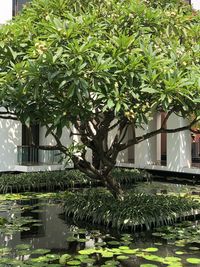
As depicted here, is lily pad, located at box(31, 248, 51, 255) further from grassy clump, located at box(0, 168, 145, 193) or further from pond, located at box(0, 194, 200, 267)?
grassy clump, located at box(0, 168, 145, 193)

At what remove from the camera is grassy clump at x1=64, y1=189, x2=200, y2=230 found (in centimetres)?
735

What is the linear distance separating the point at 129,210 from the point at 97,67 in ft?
10.7

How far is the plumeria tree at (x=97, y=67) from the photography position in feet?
17.4

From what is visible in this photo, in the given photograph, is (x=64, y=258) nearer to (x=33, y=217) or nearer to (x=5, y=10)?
(x=33, y=217)

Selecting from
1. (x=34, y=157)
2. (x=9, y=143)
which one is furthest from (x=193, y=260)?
(x=34, y=157)

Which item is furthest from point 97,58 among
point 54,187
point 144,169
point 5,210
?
point 144,169

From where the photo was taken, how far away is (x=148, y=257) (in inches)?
218

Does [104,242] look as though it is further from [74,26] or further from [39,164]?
[39,164]

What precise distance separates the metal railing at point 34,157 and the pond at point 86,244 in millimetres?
6378

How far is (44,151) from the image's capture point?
15664 mm

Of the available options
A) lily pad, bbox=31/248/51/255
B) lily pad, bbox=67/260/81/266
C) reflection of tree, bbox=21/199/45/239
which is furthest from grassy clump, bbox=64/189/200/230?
lily pad, bbox=67/260/81/266

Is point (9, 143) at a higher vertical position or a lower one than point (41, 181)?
higher

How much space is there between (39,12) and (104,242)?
4.30m

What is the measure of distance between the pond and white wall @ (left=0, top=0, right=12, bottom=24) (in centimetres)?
838
